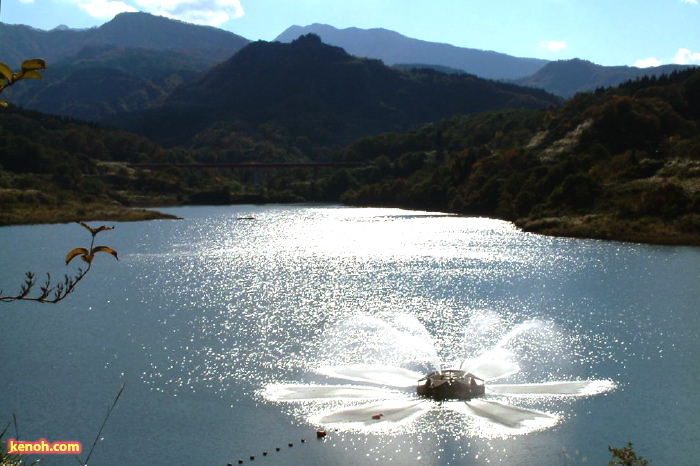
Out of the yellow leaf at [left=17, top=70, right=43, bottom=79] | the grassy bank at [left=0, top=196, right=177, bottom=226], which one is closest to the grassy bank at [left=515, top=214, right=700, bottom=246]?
the grassy bank at [left=0, top=196, right=177, bottom=226]

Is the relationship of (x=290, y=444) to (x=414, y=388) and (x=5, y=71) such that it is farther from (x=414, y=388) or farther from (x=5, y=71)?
(x=5, y=71)

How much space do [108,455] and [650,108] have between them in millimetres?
167718

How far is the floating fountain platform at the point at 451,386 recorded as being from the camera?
3959cm

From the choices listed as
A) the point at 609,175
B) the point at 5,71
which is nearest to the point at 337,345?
the point at 5,71

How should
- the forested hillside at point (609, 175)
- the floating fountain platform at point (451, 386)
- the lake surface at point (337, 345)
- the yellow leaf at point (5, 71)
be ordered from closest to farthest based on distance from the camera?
the yellow leaf at point (5, 71)
the lake surface at point (337, 345)
the floating fountain platform at point (451, 386)
the forested hillside at point (609, 175)

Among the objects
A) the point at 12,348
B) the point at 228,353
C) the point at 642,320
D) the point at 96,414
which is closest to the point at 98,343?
the point at 12,348

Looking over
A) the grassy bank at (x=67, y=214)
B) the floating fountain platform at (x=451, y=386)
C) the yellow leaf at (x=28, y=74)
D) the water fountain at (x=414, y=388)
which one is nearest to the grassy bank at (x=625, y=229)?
the water fountain at (x=414, y=388)

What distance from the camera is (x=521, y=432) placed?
3512cm

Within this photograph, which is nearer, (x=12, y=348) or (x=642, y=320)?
(x=12, y=348)

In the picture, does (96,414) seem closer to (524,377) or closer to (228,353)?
(228,353)

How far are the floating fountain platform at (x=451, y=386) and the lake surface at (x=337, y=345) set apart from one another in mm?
1293

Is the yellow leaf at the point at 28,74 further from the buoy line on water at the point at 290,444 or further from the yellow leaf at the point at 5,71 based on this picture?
the buoy line on water at the point at 290,444

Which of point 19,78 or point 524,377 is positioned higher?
point 19,78

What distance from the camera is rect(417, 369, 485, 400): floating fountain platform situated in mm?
39594
